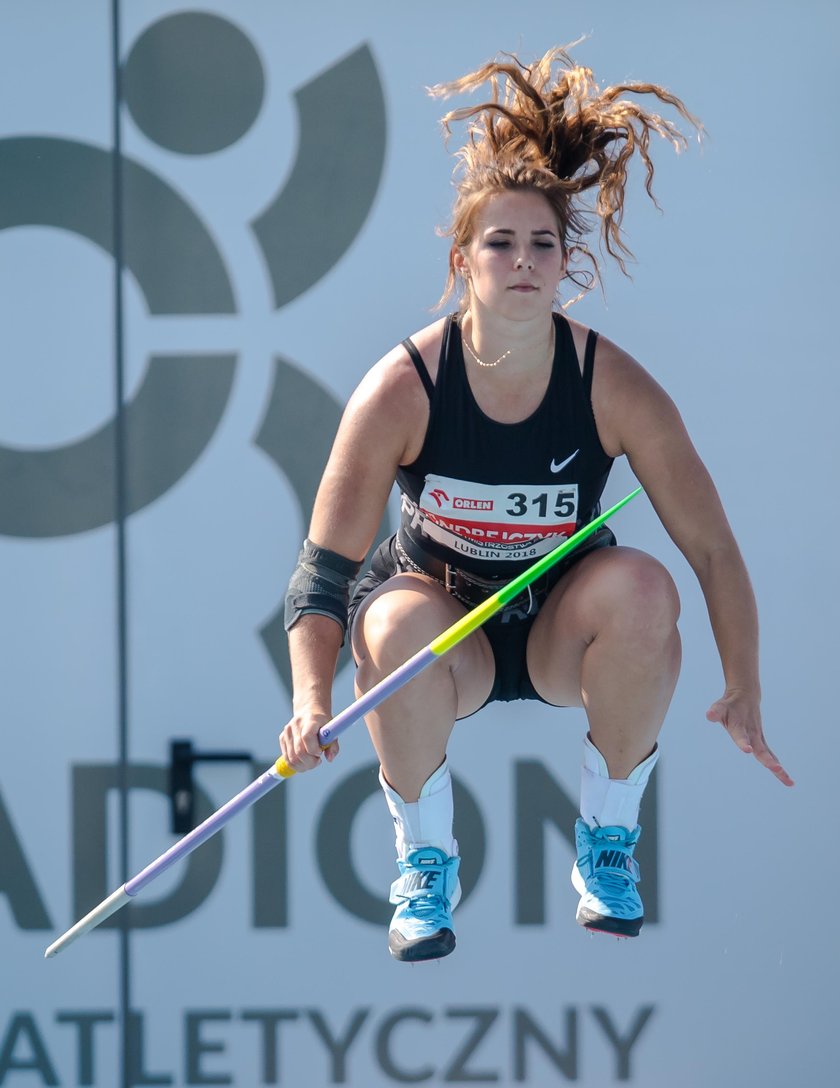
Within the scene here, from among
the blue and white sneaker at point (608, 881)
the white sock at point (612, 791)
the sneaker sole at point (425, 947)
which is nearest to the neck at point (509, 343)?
the white sock at point (612, 791)

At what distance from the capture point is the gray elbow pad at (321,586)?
2.05m

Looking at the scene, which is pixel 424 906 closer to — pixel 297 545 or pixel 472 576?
pixel 472 576

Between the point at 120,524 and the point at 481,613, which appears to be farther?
the point at 120,524

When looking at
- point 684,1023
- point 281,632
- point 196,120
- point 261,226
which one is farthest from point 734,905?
point 196,120

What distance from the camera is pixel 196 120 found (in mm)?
3129

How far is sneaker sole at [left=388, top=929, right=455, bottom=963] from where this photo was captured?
78.0 inches

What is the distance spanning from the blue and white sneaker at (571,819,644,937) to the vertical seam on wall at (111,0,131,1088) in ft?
4.31

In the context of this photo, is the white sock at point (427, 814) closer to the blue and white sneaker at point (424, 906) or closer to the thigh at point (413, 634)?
the blue and white sneaker at point (424, 906)

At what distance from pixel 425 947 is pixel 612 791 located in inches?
13.9

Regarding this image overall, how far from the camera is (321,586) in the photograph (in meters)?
2.05

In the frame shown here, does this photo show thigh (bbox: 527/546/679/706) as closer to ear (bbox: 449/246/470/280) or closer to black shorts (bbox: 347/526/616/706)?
black shorts (bbox: 347/526/616/706)

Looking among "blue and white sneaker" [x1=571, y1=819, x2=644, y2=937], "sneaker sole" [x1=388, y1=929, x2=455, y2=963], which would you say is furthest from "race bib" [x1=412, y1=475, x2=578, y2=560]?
"sneaker sole" [x1=388, y1=929, x2=455, y2=963]

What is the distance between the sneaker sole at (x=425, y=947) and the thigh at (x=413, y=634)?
0.32 metres

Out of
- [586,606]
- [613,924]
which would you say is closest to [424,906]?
[613,924]
